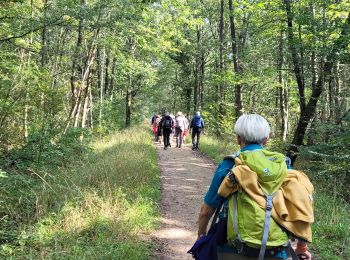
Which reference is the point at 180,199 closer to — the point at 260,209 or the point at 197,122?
the point at 260,209

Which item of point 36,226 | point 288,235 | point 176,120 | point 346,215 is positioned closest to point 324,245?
point 346,215

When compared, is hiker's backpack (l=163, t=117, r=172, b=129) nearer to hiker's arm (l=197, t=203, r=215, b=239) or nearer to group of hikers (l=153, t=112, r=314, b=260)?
hiker's arm (l=197, t=203, r=215, b=239)

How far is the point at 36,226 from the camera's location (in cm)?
579

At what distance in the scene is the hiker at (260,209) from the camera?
2.45 m

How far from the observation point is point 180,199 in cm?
903

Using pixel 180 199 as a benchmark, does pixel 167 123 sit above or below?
Result: above

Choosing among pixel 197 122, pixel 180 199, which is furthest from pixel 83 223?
pixel 197 122

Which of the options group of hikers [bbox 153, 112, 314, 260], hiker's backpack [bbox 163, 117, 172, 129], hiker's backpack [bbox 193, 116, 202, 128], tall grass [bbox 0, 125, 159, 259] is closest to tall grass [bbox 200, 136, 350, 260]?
tall grass [bbox 0, 125, 159, 259]

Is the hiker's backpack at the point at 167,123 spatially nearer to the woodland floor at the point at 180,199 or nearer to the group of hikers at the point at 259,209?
the woodland floor at the point at 180,199

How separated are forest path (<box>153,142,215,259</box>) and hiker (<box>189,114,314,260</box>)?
3387 millimetres

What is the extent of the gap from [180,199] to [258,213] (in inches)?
264

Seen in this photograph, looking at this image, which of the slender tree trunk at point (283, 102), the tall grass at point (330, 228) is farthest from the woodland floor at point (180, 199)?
the slender tree trunk at point (283, 102)

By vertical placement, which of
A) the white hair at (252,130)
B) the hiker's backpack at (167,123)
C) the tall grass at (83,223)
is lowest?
the tall grass at (83,223)

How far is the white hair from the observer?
2814 millimetres
